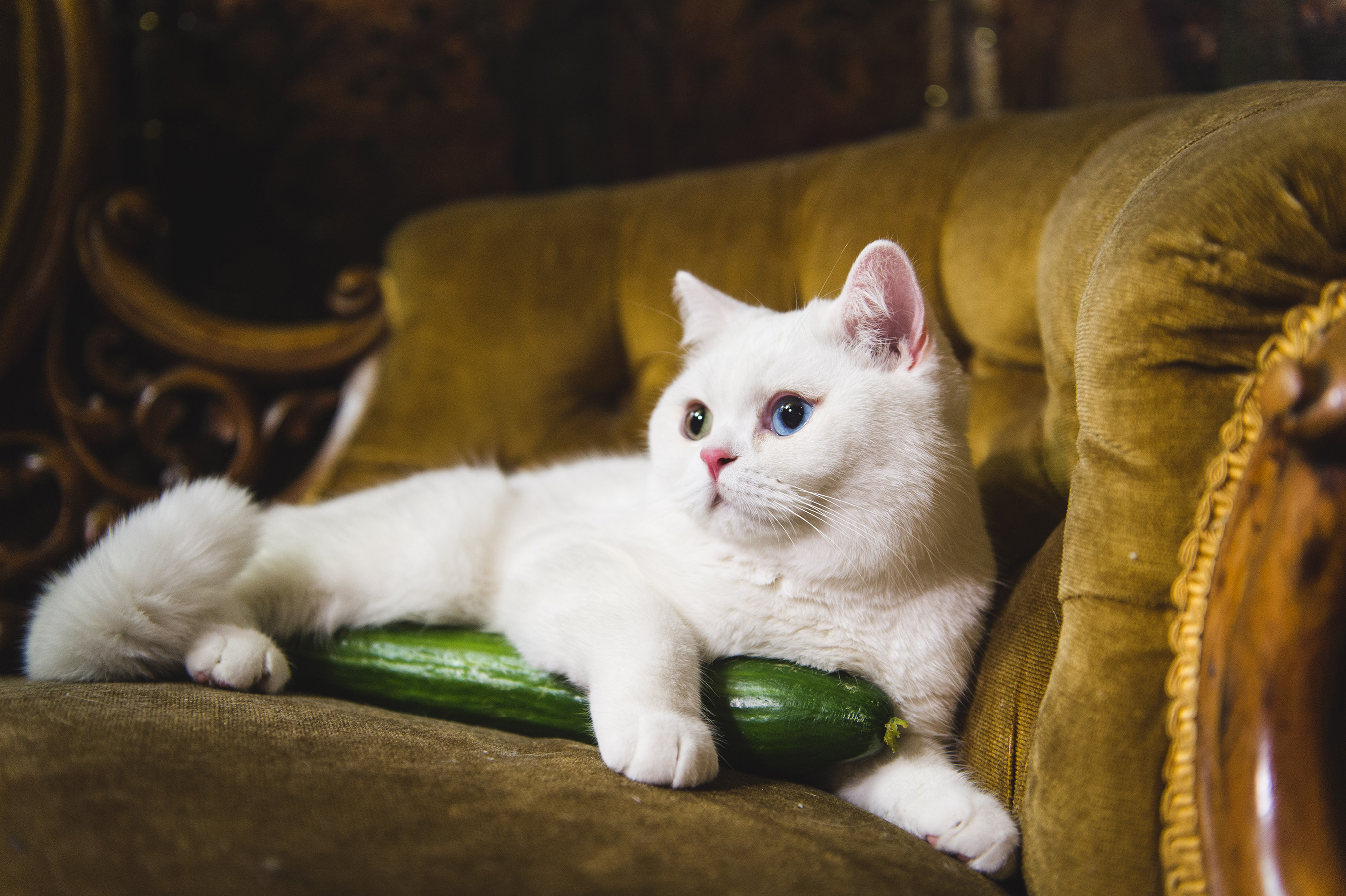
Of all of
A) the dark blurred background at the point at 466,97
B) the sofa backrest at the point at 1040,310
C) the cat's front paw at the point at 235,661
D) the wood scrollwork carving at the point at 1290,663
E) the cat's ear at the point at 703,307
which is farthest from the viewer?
the dark blurred background at the point at 466,97

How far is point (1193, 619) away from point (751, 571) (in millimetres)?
457

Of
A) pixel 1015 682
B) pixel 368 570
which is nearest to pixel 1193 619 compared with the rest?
pixel 1015 682

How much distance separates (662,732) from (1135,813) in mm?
437

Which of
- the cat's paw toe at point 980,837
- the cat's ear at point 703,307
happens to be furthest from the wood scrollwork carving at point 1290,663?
the cat's ear at point 703,307

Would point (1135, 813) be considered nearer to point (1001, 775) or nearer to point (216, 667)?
point (1001, 775)

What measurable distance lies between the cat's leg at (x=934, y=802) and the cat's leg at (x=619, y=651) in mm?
228

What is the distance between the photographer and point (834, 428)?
2.97 feet

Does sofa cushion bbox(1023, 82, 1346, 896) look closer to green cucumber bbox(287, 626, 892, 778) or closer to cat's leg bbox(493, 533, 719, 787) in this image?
green cucumber bbox(287, 626, 892, 778)

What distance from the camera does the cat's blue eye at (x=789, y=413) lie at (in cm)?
95

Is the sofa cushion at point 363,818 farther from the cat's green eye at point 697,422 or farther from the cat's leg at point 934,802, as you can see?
the cat's green eye at point 697,422

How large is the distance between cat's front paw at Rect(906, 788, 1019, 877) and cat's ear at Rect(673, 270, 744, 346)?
0.68 meters

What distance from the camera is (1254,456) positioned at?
2.14 feet

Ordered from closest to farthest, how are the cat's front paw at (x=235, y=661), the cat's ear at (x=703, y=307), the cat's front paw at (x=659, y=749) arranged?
1. the cat's front paw at (x=659, y=749)
2. the cat's front paw at (x=235, y=661)
3. the cat's ear at (x=703, y=307)

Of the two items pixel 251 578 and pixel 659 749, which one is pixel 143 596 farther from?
pixel 659 749
